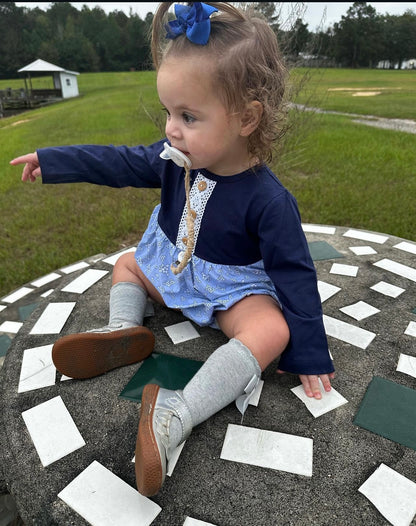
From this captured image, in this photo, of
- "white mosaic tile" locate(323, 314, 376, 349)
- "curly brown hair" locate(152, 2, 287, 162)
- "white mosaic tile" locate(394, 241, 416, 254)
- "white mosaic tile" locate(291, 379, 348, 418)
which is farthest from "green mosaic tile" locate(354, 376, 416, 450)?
"white mosaic tile" locate(394, 241, 416, 254)

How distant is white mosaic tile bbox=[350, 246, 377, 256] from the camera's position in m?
2.07

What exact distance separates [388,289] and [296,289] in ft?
2.43

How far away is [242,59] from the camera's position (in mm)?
1038

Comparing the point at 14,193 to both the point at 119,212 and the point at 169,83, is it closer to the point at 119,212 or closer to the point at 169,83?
the point at 119,212

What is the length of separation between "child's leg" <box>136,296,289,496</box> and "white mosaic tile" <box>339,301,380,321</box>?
1.44ft

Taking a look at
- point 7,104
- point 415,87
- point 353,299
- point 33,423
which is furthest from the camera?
point 7,104

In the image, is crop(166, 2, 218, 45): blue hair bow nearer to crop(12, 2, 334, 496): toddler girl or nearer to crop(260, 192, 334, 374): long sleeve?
crop(12, 2, 334, 496): toddler girl

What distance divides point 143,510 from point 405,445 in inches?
26.4

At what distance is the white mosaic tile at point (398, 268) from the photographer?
6.05ft

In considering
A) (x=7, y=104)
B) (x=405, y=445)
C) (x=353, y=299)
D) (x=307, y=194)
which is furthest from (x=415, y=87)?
(x=7, y=104)

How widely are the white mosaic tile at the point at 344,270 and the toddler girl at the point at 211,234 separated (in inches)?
26.3

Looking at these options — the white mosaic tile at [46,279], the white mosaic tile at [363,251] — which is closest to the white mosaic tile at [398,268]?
the white mosaic tile at [363,251]

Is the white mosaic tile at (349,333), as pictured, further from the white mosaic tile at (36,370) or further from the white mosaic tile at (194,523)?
the white mosaic tile at (36,370)

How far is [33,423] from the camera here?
1135mm
